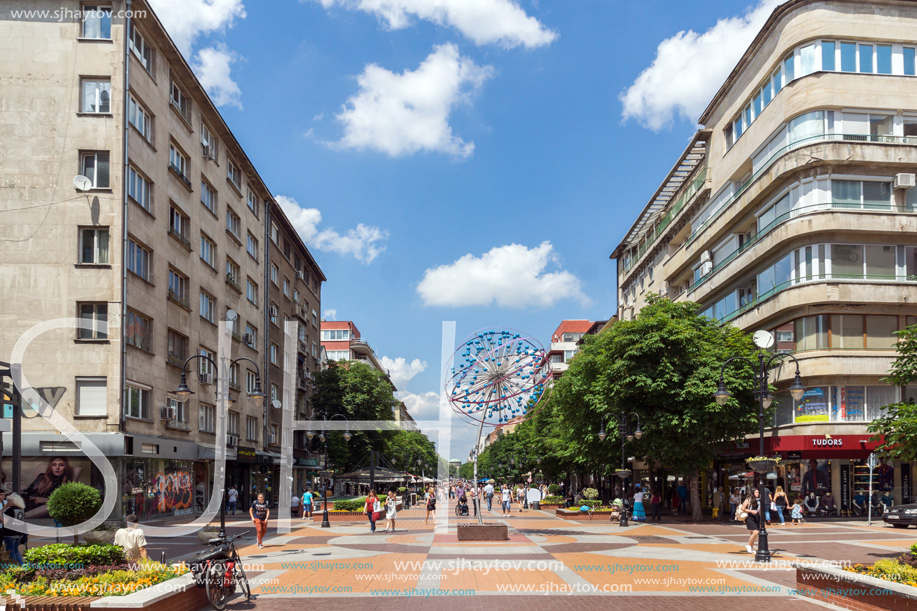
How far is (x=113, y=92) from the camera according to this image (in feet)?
104

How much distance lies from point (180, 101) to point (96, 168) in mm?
10805

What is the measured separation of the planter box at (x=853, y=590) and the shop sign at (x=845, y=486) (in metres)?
26.1

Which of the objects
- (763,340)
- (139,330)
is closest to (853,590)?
(763,340)

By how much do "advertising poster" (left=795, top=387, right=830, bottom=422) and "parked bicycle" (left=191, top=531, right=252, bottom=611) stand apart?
30137 mm

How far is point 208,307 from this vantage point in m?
44.5

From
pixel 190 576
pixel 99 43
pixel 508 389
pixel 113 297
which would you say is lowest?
pixel 190 576

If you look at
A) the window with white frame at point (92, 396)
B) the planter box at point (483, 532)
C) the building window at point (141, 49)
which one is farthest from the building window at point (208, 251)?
the planter box at point (483, 532)

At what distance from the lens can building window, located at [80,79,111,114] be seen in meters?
31.8

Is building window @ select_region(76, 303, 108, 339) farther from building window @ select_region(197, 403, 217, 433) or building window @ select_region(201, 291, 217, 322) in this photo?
building window @ select_region(201, 291, 217, 322)

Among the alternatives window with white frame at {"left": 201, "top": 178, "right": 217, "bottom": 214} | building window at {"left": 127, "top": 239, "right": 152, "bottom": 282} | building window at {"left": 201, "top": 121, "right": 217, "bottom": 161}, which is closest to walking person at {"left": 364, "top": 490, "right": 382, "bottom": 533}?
building window at {"left": 127, "top": 239, "right": 152, "bottom": 282}

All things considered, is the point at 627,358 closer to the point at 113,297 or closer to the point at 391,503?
the point at 391,503

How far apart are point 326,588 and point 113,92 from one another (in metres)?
24.7

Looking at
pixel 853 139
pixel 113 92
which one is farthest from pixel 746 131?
pixel 113 92

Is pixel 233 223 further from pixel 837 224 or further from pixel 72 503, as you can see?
pixel 837 224
